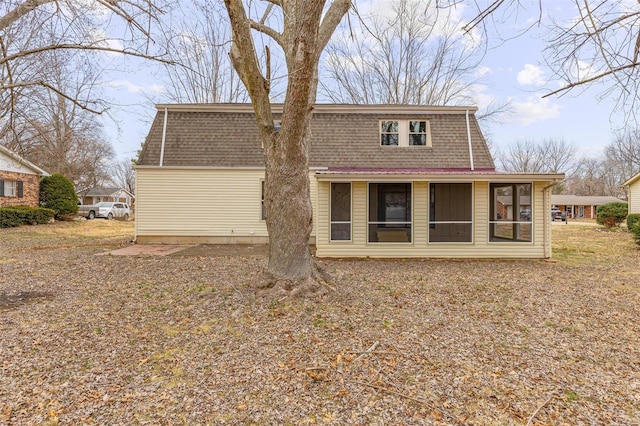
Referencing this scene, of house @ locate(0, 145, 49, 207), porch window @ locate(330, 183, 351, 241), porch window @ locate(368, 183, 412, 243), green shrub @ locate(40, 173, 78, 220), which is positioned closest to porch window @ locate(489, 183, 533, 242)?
porch window @ locate(368, 183, 412, 243)

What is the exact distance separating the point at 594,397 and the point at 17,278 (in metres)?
9.25

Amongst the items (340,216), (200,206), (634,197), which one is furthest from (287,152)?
(634,197)

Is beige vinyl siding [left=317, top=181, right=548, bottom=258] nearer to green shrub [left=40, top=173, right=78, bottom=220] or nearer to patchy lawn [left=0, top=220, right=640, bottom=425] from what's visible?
patchy lawn [left=0, top=220, right=640, bottom=425]

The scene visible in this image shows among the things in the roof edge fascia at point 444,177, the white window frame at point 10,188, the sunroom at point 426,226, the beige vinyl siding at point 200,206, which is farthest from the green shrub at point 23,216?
the roof edge fascia at point 444,177

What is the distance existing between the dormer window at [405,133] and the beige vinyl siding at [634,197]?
16.9 meters

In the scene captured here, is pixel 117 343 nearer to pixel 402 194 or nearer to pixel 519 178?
pixel 402 194

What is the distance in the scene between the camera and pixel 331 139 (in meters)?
12.6

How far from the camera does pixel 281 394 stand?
108 inches

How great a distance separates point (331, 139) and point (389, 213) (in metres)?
3.75

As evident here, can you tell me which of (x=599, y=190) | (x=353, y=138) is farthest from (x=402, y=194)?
(x=599, y=190)

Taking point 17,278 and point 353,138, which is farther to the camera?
point 353,138

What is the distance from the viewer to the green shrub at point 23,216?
17.0 m

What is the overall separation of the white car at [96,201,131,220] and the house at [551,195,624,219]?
51047 millimetres

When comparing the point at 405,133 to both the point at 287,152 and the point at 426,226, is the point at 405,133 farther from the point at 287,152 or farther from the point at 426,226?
the point at 287,152
